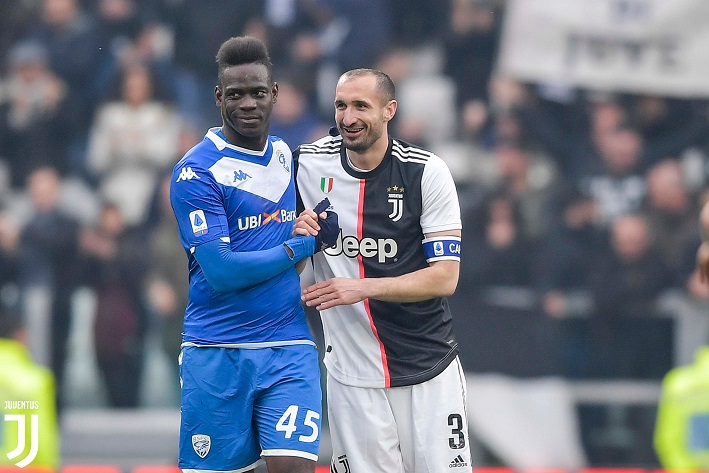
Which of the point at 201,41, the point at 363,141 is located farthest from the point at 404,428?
the point at 201,41

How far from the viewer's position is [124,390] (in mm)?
8688

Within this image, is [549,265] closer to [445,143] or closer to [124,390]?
[445,143]

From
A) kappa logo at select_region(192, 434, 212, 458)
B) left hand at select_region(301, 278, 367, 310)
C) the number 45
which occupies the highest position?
left hand at select_region(301, 278, 367, 310)

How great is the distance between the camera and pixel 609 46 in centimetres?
901

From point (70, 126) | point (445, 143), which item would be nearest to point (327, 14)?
point (445, 143)

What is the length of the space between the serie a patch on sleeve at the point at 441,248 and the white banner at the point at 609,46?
4388 millimetres

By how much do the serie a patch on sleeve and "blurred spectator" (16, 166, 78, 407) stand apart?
15.1ft

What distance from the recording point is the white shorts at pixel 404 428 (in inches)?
193

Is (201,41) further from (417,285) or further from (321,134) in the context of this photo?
(417,285)

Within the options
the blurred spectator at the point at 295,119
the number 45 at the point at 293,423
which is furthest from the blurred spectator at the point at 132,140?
the number 45 at the point at 293,423

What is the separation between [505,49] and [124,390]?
13.2 feet

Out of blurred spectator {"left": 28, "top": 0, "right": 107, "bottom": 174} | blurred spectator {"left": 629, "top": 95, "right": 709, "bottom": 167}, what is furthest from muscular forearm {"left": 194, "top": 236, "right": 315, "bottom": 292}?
blurred spectator {"left": 629, "top": 95, "right": 709, "bottom": 167}

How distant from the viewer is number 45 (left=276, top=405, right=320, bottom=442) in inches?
183

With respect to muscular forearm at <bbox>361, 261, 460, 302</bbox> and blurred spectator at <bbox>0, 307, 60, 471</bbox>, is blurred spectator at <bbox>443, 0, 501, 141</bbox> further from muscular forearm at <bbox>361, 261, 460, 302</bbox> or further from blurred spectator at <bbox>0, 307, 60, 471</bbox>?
muscular forearm at <bbox>361, 261, 460, 302</bbox>
